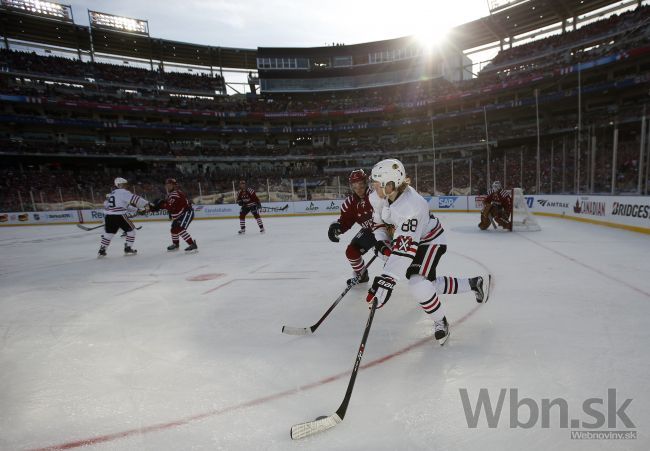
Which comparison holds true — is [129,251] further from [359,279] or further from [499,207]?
[499,207]

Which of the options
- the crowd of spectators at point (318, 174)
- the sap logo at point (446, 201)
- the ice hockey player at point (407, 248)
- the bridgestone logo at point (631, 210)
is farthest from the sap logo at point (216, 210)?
the ice hockey player at point (407, 248)

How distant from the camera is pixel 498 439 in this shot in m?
1.87

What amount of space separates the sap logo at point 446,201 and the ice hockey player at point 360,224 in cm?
1552

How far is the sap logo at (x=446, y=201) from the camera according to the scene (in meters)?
19.0

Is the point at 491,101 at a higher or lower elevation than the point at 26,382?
higher

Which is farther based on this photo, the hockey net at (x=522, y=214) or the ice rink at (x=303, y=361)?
the hockey net at (x=522, y=214)

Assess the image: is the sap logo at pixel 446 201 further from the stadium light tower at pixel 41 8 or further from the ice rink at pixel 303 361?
the stadium light tower at pixel 41 8

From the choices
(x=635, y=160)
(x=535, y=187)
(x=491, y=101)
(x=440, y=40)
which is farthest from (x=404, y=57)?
(x=635, y=160)

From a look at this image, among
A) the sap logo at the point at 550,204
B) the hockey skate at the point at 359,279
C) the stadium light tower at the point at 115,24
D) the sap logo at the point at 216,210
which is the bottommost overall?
the sap logo at the point at 550,204

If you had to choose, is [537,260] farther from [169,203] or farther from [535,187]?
[535,187]

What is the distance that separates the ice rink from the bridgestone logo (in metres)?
4.71

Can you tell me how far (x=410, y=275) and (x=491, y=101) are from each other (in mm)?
43447

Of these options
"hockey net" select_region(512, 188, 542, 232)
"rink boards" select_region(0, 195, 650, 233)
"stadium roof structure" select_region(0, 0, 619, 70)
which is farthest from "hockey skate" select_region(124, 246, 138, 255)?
"stadium roof structure" select_region(0, 0, 619, 70)

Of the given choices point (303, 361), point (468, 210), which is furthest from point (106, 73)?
point (303, 361)
